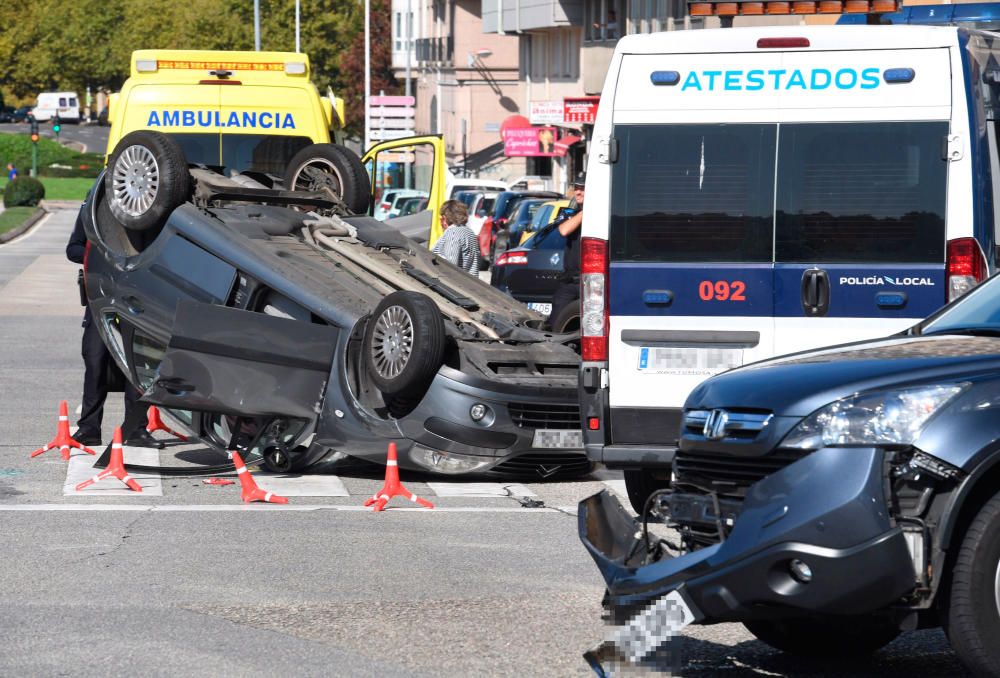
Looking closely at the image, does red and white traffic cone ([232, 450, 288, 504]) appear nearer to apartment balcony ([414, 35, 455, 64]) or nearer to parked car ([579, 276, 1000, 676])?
parked car ([579, 276, 1000, 676])

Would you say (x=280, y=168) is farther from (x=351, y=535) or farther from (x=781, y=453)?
(x=781, y=453)

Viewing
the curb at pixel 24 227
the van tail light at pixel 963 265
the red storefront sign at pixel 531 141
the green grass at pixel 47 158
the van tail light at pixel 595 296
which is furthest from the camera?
the green grass at pixel 47 158

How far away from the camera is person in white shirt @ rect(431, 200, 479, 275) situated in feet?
56.5

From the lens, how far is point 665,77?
9078mm

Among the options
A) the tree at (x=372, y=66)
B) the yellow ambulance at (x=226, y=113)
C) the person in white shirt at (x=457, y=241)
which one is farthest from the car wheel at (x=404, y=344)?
the tree at (x=372, y=66)

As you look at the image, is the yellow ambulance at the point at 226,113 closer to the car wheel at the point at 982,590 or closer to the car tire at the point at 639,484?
the car tire at the point at 639,484

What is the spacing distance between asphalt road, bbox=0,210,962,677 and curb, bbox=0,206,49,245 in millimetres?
36267

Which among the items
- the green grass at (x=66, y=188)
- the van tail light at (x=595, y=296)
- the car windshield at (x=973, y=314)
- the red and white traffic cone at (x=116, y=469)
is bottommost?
the green grass at (x=66, y=188)

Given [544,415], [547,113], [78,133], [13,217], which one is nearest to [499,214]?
[547,113]

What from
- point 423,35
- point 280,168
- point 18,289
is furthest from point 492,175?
point 280,168

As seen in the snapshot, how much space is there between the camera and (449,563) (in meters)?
8.44

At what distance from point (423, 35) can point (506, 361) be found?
77.3 metres

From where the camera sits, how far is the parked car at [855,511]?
5.36 m

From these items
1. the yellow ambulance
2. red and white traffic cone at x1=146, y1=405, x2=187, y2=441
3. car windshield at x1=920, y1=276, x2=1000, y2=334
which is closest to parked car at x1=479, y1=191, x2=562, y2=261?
the yellow ambulance
